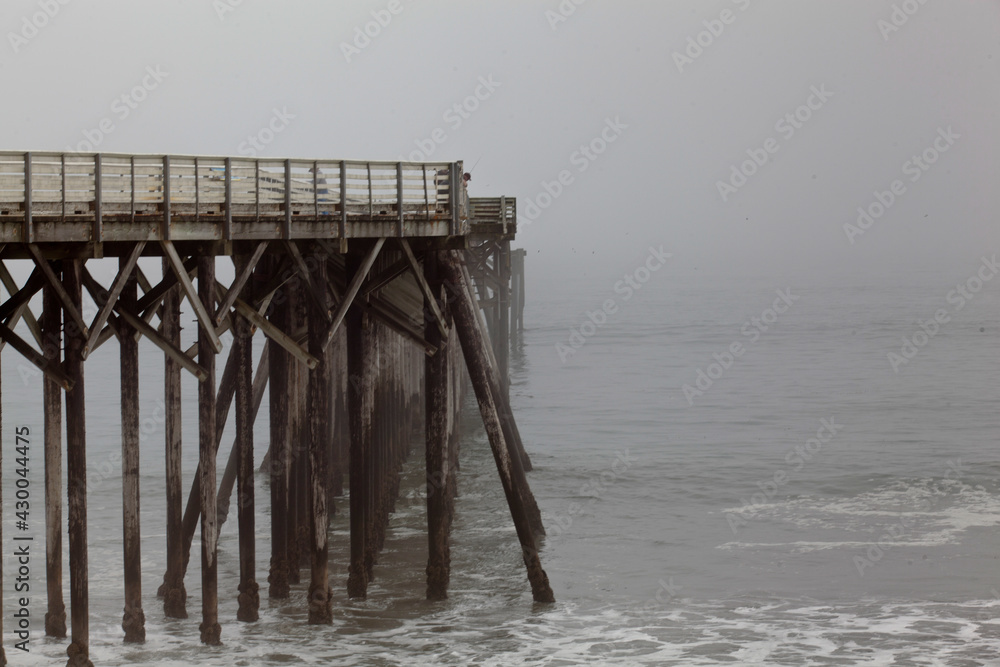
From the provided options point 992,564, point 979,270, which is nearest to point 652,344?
point 992,564

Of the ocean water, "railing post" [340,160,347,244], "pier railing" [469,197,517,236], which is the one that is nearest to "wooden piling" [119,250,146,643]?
the ocean water

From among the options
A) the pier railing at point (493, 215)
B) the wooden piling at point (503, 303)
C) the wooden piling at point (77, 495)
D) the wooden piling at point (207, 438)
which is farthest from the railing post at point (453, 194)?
the wooden piling at point (503, 303)

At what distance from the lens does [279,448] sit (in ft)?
52.5

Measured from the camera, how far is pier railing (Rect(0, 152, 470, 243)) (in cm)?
1155

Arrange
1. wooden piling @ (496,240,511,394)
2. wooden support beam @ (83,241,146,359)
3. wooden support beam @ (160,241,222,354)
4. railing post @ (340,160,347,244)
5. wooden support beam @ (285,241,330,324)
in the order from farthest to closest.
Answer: wooden piling @ (496,240,511,394)
railing post @ (340,160,347,244)
wooden support beam @ (285,241,330,324)
wooden support beam @ (160,241,222,354)
wooden support beam @ (83,241,146,359)

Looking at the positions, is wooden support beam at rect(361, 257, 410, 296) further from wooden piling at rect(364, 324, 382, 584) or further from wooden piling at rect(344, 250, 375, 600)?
wooden piling at rect(364, 324, 382, 584)

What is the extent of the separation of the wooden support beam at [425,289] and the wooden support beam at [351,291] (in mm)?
340

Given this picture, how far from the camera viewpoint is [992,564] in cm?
1981

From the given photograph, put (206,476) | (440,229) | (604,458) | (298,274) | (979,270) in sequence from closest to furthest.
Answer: (206,476) → (298,274) → (440,229) → (604,458) → (979,270)

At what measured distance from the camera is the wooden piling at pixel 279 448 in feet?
51.6

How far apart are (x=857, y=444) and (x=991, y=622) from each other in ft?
54.6

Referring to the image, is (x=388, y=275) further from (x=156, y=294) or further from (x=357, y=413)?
(x=156, y=294)

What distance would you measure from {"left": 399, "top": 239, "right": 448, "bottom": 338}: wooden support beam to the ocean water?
3864 millimetres

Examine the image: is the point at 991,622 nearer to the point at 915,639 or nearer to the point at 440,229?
the point at 915,639
